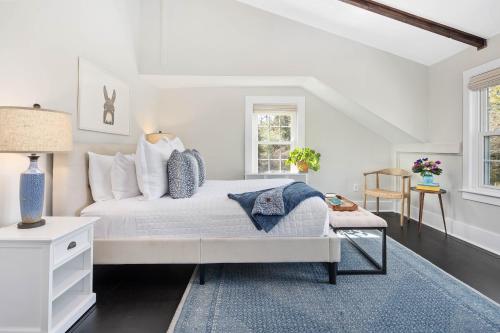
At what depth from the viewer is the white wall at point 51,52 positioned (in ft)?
5.60

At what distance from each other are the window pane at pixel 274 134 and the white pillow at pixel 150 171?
255cm

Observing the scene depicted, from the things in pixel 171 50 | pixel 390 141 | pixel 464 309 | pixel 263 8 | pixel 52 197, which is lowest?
pixel 464 309

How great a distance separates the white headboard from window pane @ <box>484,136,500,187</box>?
13.3ft

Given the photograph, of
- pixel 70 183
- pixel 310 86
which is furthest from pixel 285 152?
pixel 70 183

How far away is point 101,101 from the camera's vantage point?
8.82ft

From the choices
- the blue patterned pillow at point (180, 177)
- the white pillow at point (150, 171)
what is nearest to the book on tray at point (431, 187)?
the blue patterned pillow at point (180, 177)

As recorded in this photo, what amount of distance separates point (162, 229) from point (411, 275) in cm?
206

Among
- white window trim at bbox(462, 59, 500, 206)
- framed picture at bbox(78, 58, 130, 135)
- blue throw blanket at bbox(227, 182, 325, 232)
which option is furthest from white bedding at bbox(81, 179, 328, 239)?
white window trim at bbox(462, 59, 500, 206)

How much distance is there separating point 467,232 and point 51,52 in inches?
176

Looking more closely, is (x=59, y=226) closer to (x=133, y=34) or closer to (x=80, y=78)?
(x=80, y=78)

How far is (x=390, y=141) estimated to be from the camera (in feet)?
14.5

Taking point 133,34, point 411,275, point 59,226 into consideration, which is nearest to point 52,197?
point 59,226

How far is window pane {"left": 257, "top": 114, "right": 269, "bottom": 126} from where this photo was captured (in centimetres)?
449

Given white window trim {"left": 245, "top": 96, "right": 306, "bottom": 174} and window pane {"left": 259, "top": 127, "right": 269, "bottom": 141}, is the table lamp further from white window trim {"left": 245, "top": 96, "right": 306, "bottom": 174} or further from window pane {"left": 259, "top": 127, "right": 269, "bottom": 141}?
window pane {"left": 259, "top": 127, "right": 269, "bottom": 141}
